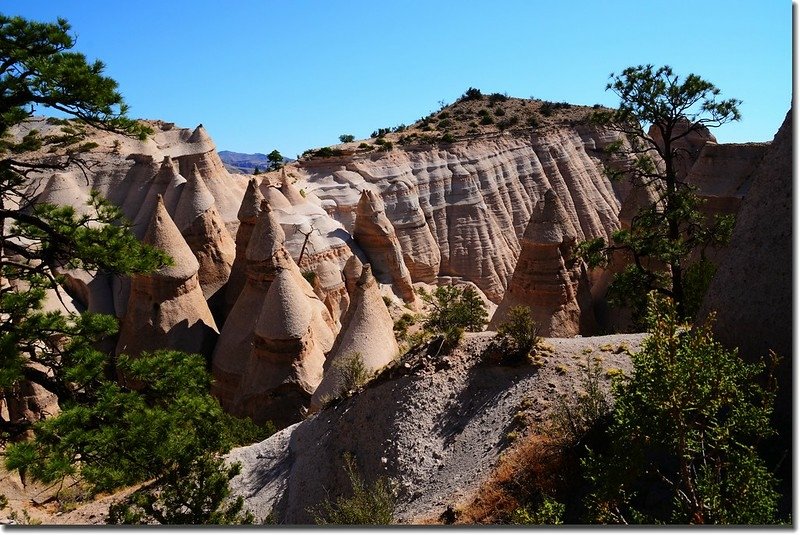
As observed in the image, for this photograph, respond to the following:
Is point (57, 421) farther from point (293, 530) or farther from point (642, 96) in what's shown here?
point (642, 96)

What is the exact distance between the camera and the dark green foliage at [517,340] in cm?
881

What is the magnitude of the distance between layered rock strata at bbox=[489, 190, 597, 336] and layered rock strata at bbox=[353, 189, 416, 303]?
8125mm

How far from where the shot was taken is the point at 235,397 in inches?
603

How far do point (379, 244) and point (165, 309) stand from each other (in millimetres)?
9830

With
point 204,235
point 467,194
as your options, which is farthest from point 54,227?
point 467,194

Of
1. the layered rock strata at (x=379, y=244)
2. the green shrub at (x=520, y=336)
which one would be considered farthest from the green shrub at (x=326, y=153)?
the green shrub at (x=520, y=336)

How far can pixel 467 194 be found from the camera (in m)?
31.4

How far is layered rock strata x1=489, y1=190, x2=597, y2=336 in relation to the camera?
16.2 metres

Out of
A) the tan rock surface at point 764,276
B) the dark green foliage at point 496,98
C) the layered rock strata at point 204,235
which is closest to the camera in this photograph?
the tan rock surface at point 764,276

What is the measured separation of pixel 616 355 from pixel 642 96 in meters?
5.04

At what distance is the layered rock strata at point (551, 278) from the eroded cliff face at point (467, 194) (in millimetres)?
11562

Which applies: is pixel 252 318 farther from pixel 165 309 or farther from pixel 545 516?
pixel 545 516

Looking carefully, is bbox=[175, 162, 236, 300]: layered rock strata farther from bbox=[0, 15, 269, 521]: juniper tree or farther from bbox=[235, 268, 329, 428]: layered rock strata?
bbox=[0, 15, 269, 521]: juniper tree

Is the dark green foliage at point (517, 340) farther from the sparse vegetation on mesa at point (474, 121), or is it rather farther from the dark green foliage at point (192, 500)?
the sparse vegetation on mesa at point (474, 121)
